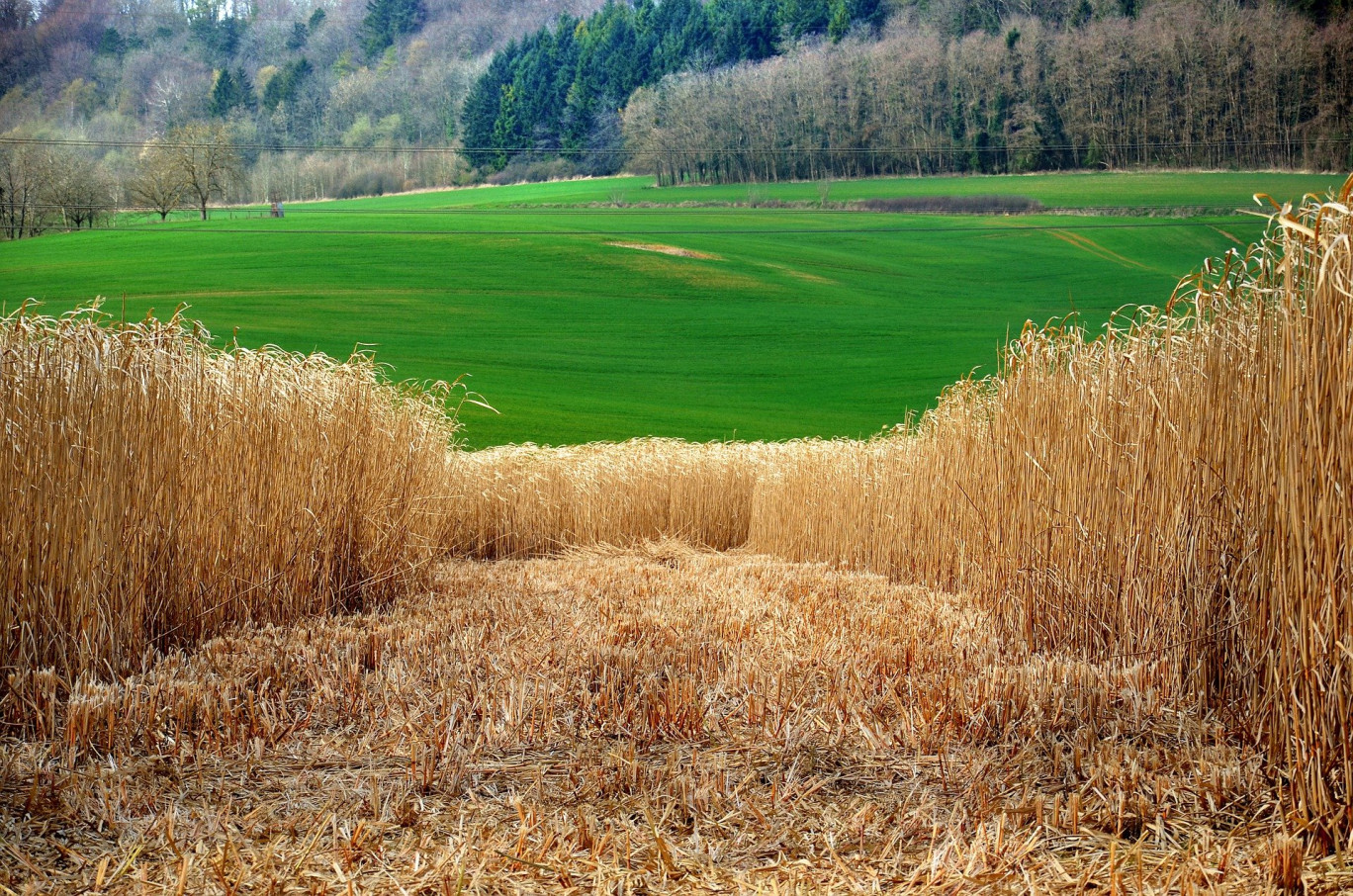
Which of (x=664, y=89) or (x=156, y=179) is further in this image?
(x=664, y=89)

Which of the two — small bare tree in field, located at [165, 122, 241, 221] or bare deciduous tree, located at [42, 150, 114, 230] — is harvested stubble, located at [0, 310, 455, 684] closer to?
bare deciduous tree, located at [42, 150, 114, 230]

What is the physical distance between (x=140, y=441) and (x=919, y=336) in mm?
20994

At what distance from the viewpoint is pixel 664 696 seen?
3.29 metres

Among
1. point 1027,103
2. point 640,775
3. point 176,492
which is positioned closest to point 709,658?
point 640,775

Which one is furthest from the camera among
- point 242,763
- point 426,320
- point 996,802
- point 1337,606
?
point 426,320

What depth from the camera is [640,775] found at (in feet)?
8.71

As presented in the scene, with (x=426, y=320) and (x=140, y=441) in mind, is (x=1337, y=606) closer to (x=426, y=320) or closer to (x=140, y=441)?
(x=140, y=441)

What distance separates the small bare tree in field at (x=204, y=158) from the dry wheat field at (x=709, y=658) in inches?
672

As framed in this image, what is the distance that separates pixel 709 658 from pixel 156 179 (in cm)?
2056

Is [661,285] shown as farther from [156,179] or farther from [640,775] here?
[640,775]

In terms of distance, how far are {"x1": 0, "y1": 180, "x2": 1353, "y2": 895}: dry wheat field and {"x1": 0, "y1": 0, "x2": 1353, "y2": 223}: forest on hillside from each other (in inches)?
643

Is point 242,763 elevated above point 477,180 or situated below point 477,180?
below

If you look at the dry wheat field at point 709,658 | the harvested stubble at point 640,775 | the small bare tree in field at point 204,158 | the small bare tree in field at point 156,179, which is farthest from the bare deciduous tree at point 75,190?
the harvested stubble at point 640,775

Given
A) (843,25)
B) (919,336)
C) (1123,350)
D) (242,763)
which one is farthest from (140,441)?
(843,25)
